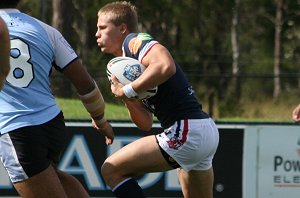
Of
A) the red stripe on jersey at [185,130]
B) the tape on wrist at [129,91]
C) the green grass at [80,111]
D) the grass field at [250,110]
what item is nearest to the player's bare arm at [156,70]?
the tape on wrist at [129,91]

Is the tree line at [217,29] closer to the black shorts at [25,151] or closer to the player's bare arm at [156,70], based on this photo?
the player's bare arm at [156,70]

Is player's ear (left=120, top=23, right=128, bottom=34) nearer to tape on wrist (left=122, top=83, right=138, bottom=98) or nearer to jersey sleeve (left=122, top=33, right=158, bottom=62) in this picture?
jersey sleeve (left=122, top=33, right=158, bottom=62)

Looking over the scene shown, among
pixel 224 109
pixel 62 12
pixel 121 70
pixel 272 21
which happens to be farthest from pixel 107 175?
pixel 272 21

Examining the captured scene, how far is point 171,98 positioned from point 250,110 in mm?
10981

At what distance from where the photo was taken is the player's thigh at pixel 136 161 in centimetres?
548

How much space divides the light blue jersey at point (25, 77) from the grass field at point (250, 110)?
683cm

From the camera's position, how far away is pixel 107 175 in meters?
5.52

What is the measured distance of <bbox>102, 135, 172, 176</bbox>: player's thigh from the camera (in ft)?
18.0

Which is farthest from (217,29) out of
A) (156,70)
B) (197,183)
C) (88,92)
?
(88,92)

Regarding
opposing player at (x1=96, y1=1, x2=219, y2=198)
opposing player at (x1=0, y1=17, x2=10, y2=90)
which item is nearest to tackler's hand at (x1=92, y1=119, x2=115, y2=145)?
opposing player at (x1=96, y1=1, x2=219, y2=198)

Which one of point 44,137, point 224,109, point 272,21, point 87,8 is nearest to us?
point 44,137

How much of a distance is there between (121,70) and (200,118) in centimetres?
60

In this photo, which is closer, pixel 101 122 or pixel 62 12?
pixel 101 122

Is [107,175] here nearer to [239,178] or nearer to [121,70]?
[121,70]
